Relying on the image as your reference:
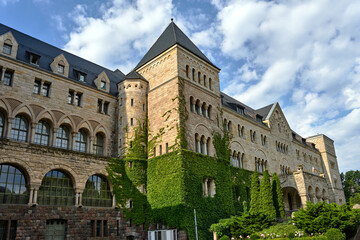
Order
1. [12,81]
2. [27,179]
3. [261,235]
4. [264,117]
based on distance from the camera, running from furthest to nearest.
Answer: [264,117]
[12,81]
[27,179]
[261,235]

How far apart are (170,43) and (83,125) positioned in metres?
11.9

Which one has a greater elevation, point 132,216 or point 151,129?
point 151,129

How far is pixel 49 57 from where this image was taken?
30250mm

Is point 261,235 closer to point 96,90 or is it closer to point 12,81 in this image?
point 96,90

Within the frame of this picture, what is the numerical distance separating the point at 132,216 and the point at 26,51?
671 inches

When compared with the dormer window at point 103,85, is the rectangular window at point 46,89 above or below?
below

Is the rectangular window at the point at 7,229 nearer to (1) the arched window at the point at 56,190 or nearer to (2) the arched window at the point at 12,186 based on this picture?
(2) the arched window at the point at 12,186

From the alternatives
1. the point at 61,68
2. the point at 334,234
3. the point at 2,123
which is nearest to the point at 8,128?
the point at 2,123

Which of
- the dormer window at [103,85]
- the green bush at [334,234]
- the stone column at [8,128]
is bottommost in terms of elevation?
the green bush at [334,234]

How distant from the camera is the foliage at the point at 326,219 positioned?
63.6ft

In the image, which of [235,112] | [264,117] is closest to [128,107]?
[235,112]

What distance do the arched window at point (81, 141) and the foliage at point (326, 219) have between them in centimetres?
1874

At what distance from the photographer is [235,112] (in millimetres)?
39562

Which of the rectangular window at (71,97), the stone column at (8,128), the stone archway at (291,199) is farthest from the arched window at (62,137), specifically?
the stone archway at (291,199)
